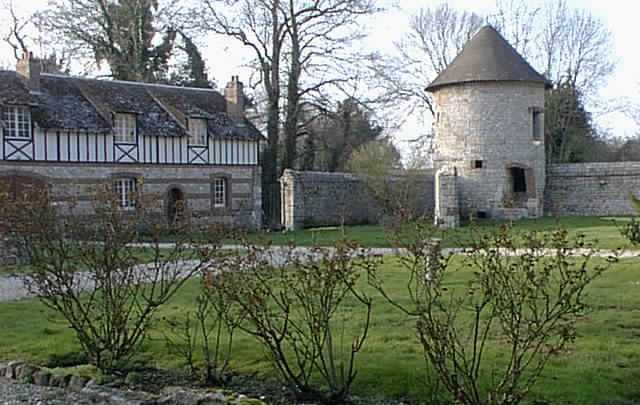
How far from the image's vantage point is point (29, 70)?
2077 centimetres

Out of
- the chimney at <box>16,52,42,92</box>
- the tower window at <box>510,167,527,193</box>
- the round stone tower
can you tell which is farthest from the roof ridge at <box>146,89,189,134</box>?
the tower window at <box>510,167,527,193</box>

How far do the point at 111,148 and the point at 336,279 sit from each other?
57.9ft

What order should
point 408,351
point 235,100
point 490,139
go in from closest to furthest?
point 408,351, point 490,139, point 235,100

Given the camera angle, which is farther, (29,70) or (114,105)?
(114,105)

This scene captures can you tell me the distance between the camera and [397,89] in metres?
29.1

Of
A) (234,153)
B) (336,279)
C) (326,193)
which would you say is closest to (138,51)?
(234,153)

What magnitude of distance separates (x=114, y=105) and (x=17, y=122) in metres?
3.04

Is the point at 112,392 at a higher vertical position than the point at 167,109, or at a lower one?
lower

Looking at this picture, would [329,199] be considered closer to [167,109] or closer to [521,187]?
[167,109]

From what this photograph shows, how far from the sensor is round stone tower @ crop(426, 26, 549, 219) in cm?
2439

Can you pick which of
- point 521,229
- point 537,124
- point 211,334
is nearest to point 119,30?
point 537,124

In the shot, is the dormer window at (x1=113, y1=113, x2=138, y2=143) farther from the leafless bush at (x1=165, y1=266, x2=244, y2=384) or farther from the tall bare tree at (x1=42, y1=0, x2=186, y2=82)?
the leafless bush at (x1=165, y1=266, x2=244, y2=384)

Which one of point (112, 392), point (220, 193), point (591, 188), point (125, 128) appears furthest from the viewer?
point (591, 188)

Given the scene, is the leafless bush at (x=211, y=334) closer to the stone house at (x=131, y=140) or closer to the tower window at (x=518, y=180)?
the stone house at (x=131, y=140)
